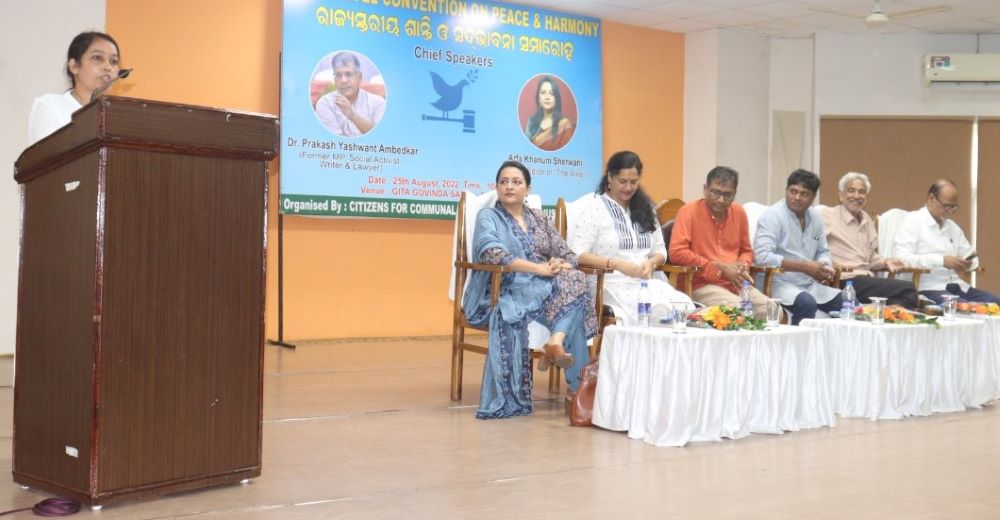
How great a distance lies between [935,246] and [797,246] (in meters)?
1.30

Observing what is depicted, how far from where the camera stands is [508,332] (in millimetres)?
4230

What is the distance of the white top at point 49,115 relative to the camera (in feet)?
9.49

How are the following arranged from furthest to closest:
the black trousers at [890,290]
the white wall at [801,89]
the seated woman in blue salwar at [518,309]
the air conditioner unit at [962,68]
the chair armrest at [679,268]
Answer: the white wall at [801,89], the air conditioner unit at [962,68], the black trousers at [890,290], the chair armrest at [679,268], the seated woman in blue salwar at [518,309]

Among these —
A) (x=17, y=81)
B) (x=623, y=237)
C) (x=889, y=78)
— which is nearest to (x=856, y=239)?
(x=623, y=237)

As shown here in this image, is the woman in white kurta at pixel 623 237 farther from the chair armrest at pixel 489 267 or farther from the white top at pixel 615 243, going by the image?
the chair armrest at pixel 489 267

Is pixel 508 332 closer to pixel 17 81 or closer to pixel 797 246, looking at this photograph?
pixel 797 246

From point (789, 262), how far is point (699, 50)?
402 cm

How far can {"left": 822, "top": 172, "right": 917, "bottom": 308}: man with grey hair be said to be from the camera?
5496 millimetres

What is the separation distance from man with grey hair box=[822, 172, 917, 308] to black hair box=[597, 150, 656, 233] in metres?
1.38

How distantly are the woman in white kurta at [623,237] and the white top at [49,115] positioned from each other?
2.38 m

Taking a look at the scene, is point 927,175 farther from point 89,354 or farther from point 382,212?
point 89,354

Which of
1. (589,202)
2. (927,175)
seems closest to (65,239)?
(589,202)

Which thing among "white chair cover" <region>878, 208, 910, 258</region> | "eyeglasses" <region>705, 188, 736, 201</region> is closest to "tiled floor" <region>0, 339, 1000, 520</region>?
"eyeglasses" <region>705, 188, 736, 201</region>

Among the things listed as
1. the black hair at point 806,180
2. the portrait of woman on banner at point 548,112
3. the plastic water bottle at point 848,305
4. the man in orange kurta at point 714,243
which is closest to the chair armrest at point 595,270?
the man in orange kurta at point 714,243
